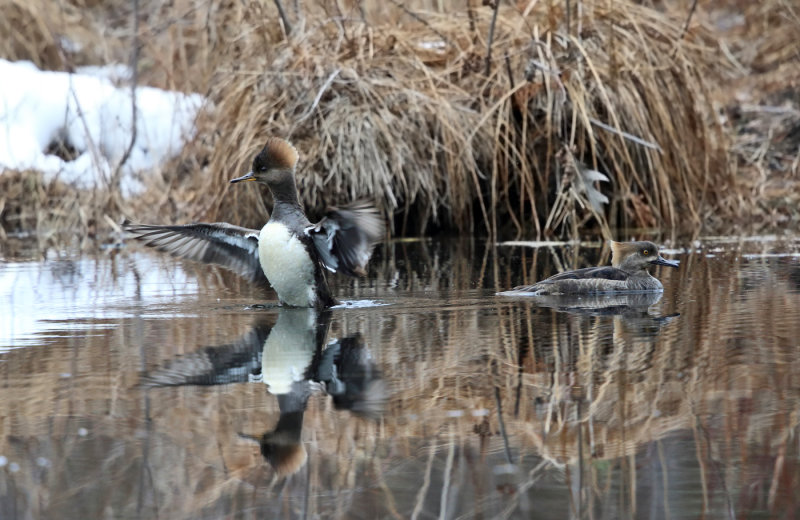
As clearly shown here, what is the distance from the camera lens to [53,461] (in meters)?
3.02

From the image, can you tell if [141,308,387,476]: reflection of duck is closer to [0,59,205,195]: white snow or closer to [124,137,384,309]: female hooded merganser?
[124,137,384,309]: female hooded merganser

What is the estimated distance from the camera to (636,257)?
21.5ft

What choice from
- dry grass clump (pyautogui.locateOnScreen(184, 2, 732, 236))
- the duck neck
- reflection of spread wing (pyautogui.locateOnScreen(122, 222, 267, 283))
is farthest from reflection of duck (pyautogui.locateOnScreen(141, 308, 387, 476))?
dry grass clump (pyautogui.locateOnScreen(184, 2, 732, 236))

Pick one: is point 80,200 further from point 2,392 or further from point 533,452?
point 533,452

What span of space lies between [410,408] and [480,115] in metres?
7.29

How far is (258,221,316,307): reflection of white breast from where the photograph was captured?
19.8ft

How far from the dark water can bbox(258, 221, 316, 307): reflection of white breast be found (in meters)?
0.14

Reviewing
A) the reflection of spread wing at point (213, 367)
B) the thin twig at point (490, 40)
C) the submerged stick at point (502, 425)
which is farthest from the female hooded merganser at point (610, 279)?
the thin twig at point (490, 40)

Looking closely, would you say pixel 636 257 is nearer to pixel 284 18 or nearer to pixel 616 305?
pixel 616 305

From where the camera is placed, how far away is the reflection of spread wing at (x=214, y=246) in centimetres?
655

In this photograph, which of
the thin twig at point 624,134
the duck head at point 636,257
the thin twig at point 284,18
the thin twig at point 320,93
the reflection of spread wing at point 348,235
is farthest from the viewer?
the thin twig at point 284,18

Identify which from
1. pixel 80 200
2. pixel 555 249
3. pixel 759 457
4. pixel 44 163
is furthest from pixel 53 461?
pixel 44 163

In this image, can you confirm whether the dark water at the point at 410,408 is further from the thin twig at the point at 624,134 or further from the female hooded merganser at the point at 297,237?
the thin twig at the point at 624,134

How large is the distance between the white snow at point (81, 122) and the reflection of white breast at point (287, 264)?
6158 millimetres
